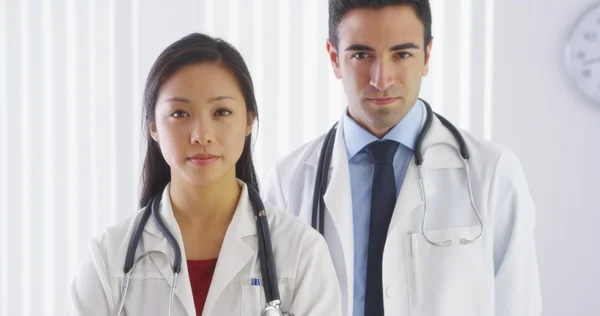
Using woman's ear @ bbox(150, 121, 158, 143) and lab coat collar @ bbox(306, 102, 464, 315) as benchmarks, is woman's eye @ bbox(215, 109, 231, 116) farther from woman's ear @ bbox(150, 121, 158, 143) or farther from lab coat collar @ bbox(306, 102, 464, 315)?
lab coat collar @ bbox(306, 102, 464, 315)

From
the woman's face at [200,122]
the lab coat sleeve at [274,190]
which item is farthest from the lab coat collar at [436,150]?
the woman's face at [200,122]

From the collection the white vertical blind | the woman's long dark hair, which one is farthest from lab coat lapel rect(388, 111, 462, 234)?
the white vertical blind

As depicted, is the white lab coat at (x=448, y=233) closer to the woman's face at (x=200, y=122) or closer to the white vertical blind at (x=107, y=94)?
the woman's face at (x=200, y=122)

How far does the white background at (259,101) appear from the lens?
2.84 m

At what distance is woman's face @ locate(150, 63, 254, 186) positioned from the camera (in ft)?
4.64

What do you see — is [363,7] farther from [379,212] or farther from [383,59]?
[379,212]

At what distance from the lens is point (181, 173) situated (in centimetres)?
146

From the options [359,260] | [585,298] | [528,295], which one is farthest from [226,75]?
[585,298]

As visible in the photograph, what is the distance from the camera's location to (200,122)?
1409mm

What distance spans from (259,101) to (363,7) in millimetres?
1180

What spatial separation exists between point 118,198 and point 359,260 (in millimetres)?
1503

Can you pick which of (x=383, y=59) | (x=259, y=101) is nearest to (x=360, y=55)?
(x=383, y=59)

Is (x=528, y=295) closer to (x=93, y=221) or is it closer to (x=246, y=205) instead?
(x=246, y=205)

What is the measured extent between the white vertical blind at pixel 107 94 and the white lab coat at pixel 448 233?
3.26 feet
